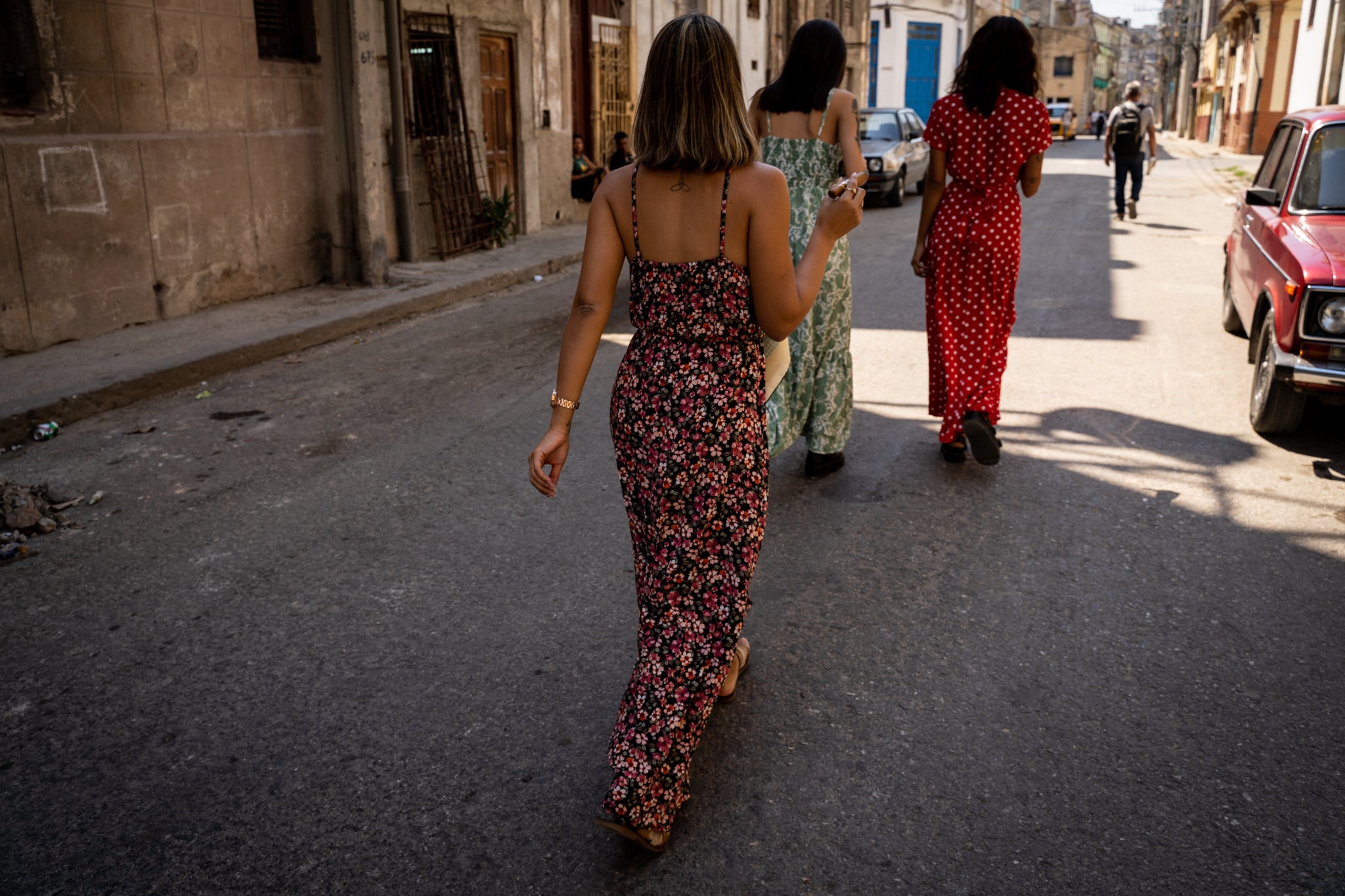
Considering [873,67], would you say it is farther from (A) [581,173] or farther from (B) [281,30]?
(B) [281,30]

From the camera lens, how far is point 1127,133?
49.2 ft

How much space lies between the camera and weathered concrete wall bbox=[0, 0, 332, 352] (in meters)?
7.41

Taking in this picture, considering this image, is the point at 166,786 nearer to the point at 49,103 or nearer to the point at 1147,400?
the point at 1147,400

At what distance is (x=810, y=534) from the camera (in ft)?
14.5

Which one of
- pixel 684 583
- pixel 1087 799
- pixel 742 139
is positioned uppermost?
pixel 742 139

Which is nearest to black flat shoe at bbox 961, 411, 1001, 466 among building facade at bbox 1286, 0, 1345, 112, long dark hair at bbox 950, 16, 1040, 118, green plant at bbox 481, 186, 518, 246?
long dark hair at bbox 950, 16, 1040, 118

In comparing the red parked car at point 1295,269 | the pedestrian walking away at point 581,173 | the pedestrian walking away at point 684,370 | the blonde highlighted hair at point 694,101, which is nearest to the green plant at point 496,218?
the pedestrian walking away at point 581,173

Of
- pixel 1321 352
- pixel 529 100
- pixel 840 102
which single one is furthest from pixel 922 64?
pixel 840 102

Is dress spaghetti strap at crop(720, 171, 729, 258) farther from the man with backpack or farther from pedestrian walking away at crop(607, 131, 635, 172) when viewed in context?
the man with backpack

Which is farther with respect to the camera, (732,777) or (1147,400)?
(1147,400)

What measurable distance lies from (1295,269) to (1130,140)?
11.0 metres

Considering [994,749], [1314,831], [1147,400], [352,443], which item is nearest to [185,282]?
[352,443]

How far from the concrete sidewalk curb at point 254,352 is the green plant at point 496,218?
5.49 ft

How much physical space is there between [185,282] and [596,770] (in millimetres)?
7493
